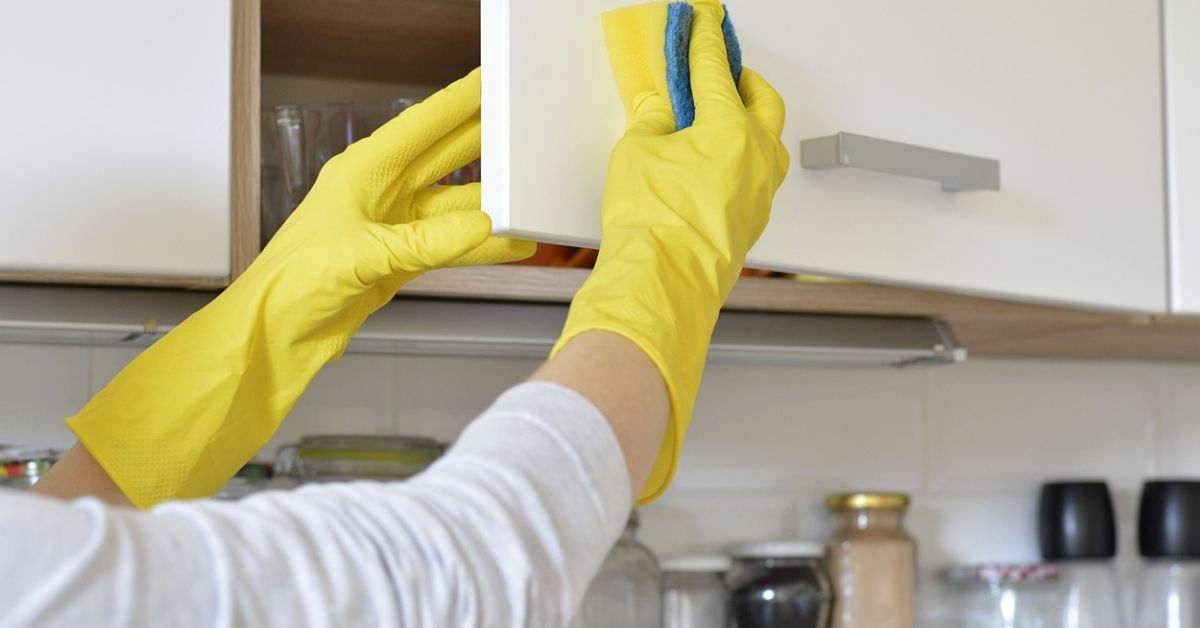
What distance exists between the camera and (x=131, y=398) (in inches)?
31.8

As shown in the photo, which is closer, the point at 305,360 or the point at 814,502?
the point at 305,360

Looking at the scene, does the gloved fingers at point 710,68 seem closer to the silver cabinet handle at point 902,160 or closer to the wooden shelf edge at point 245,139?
the silver cabinet handle at point 902,160

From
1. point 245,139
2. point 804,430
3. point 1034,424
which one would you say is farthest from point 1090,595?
point 245,139

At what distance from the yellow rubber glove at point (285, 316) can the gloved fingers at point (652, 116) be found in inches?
3.9

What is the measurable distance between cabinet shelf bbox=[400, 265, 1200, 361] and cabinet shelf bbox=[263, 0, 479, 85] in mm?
200

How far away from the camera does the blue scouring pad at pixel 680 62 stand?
2.27 ft

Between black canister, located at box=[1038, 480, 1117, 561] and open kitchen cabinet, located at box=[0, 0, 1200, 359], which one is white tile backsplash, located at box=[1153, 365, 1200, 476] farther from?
open kitchen cabinet, located at box=[0, 0, 1200, 359]

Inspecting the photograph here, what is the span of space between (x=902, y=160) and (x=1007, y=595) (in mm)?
676

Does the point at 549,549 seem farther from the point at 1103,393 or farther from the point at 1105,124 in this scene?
the point at 1103,393

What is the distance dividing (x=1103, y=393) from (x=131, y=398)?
106 centimetres

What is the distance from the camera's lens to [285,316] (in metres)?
0.79

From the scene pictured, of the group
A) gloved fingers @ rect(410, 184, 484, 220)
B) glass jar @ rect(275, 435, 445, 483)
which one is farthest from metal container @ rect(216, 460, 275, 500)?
gloved fingers @ rect(410, 184, 484, 220)

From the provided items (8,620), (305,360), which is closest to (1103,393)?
(305,360)

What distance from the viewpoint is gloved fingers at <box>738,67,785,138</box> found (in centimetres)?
72
